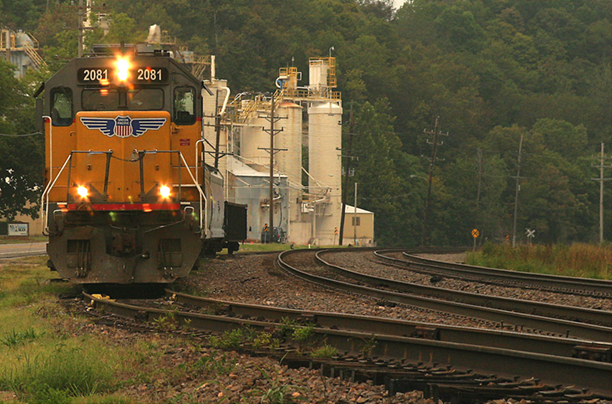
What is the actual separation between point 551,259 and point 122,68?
51.2ft

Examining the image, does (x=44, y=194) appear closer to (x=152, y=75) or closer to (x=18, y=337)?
(x=152, y=75)

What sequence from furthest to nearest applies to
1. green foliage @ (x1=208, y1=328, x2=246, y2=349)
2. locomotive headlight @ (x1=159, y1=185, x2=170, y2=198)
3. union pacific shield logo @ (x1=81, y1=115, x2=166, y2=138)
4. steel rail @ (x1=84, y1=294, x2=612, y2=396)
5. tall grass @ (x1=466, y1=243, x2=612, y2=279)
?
tall grass @ (x1=466, y1=243, x2=612, y2=279) < union pacific shield logo @ (x1=81, y1=115, x2=166, y2=138) < locomotive headlight @ (x1=159, y1=185, x2=170, y2=198) < green foliage @ (x1=208, y1=328, x2=246, y2=349) < steel rail @ (x1=84, y1=294, x2=612, y2=396)

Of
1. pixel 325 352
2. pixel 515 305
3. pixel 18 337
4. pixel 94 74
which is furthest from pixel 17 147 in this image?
pixel 325 352

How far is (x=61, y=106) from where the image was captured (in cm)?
1384

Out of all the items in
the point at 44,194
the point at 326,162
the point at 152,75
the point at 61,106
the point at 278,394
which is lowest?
the point at 278,394

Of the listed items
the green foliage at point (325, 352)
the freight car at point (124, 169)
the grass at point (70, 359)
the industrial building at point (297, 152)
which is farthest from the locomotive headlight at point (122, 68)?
the industrial building at point (297, 152)

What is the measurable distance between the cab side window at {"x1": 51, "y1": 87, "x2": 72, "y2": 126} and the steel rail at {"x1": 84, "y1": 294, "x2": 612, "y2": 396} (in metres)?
6.30

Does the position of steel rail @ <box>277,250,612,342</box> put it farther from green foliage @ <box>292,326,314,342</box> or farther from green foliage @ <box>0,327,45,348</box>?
green foliage @ <box>0,327,45,348</box>

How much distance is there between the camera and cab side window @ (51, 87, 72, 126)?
13.8m

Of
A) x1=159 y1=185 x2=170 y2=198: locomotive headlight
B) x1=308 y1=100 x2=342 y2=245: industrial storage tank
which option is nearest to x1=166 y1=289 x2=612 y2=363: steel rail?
x1=159 y1=185 x2=170 y2=198: locomotive headlight

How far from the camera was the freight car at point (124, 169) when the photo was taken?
1318cm

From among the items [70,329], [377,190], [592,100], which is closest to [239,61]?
[377,190]

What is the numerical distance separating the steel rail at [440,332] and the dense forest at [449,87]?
5131 cm

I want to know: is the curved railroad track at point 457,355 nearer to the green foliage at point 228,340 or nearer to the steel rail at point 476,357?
the steel rail at point 476,357
